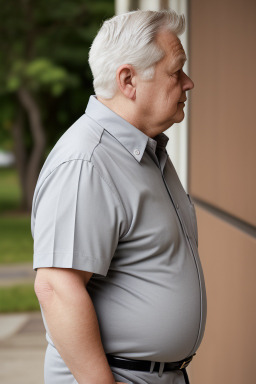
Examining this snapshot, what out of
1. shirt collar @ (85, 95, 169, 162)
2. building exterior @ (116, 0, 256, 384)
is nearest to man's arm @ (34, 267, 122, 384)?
shirt collar @ (85, 95, 169, 162)

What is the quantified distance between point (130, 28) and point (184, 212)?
547 mm

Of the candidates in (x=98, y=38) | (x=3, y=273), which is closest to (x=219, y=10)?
(x=98, y=38)

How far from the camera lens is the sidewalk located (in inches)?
198

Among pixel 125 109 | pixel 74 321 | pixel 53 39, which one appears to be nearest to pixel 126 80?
pixel 125 109

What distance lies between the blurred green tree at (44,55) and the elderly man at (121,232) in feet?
40.2

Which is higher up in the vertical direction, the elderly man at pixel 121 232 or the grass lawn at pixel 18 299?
the elderly man at pixel 121 232

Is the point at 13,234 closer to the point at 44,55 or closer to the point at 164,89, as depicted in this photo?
the point at 44,55

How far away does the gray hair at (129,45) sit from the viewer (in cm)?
161

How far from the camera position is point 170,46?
1665mm

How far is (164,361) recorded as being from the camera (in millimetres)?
1722

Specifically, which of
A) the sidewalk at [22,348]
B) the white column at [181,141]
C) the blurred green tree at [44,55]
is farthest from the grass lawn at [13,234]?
the white column at [181,141]

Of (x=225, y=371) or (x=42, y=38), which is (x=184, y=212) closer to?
(x=225, y=371)

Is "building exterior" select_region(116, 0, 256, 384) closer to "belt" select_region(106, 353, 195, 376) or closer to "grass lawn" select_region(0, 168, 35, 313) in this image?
"belt" select_region(106, 353, 195, 376)

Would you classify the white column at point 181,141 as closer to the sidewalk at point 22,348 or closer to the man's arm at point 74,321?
the man's arm at point 74,321
